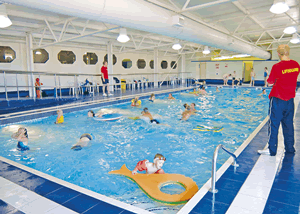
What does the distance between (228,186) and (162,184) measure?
0.83 meters

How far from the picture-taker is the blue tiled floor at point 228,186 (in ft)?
6.76

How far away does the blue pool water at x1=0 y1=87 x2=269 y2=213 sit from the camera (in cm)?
332

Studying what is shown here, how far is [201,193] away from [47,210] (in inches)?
59.0

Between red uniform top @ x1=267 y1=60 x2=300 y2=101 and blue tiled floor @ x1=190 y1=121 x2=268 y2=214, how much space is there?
0.99 metres

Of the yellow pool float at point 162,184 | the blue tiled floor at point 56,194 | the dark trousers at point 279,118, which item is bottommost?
the yellow pool float at point 162,184

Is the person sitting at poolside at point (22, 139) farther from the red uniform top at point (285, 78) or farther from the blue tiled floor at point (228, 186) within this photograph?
the red uniform top at point (285, 78)

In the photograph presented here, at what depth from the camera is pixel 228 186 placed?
→ 97.3 inches

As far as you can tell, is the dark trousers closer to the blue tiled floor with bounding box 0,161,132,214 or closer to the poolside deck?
the poolside deck

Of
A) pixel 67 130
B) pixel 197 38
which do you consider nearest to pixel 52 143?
pixel 67 130

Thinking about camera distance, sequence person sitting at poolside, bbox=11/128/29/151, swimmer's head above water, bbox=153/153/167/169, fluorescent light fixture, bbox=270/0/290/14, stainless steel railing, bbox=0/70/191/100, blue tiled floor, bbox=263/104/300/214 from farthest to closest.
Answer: stainless steel railing, bbox=0/70/191/100 → person sitting at poolside, bbox=11/128/29/151 → fluorescent light fixture, bbox=270/0/290/14 → swimmer's head above water, bbox=153/153/167/169 → blue tiled floor, bbox=263/104/300/214

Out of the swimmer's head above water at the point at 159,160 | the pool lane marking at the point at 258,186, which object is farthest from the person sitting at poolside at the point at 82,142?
the pool lane marking at the point at 258,186

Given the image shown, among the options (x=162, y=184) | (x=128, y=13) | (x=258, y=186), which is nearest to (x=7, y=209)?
(x=162, y=184)

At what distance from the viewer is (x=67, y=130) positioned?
20.1ft

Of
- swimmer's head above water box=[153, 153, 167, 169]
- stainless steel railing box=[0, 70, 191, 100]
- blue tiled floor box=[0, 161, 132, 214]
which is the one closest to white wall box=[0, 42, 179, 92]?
stainless steel railing box=[0, 70, 191, 100]
